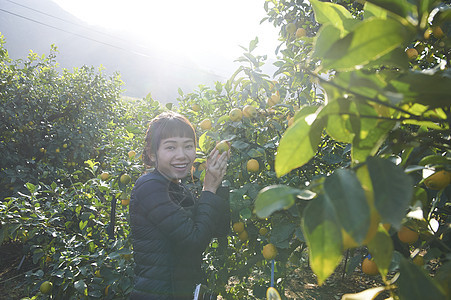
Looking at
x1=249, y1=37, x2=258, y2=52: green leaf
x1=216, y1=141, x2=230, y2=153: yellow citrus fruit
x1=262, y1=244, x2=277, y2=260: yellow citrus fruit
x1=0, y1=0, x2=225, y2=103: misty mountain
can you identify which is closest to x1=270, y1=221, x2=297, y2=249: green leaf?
x1=262, y1=244, x2=277, y2=260: yellow citrus fruit

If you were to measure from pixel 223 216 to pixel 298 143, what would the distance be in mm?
1027

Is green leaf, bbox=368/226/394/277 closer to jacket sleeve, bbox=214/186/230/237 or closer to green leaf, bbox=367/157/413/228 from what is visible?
green leaf, bbox=367/157/413/228

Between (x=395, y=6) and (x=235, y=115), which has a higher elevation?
(x=395, y=6)

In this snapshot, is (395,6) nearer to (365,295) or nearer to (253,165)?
(365,295)

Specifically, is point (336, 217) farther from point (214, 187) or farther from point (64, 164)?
point (64, 164)

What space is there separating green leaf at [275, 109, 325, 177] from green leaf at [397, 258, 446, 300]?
16cm

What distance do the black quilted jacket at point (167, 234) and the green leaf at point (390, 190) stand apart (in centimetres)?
103

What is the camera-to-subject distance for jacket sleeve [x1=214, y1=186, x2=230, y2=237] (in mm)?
1324

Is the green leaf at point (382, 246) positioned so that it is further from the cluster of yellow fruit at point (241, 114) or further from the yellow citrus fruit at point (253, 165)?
the cluster of yellow fruit at point (241, 114)

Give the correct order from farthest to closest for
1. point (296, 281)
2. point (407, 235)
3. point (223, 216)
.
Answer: point (296, 281) → point (223, 216) → point (407, 235)

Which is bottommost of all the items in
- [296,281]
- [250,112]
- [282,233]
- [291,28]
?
[296,281]

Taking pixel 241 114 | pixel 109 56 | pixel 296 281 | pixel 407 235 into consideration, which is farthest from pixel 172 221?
pixel 109 56

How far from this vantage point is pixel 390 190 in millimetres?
276

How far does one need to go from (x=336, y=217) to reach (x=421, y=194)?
361mm
